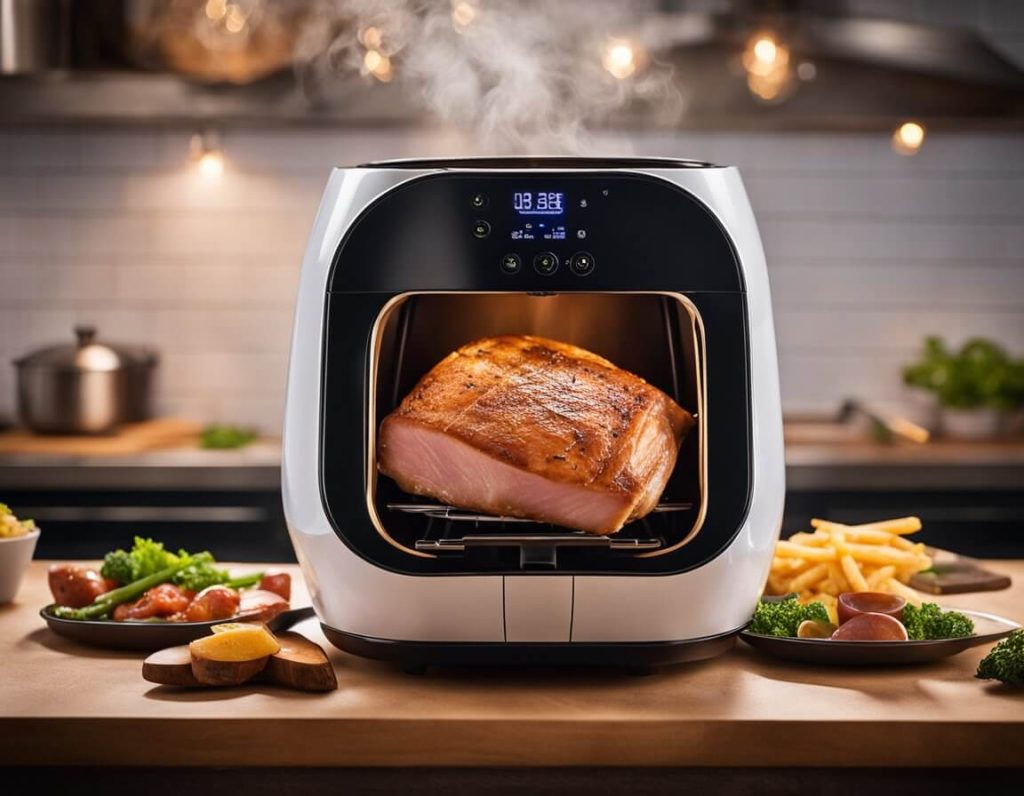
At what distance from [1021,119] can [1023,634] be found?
2717 millimetres

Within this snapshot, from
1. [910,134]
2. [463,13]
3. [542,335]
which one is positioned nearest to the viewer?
[542,335]

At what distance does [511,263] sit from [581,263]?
66 mm

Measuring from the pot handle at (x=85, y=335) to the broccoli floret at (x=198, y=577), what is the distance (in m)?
2.17

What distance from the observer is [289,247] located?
13.0ft

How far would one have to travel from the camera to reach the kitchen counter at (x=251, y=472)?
3.22 meters

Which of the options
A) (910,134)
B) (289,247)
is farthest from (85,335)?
(910,134)

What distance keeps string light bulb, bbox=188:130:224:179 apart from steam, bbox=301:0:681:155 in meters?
0.49

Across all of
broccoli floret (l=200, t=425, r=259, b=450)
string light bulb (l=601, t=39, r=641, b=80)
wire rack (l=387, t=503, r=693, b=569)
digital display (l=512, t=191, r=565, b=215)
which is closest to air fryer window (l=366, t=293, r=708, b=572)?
wire rack (l=387, t=503, r=693, b=569)

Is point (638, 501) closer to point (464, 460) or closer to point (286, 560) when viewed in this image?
point (464, 460)

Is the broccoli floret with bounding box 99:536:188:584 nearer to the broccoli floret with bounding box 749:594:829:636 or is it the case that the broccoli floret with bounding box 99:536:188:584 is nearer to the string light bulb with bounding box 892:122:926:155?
the broccoli floret with bounding box 749:594:829:636

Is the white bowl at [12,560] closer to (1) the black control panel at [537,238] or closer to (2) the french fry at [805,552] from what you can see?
(1) the black control panel at [537,238]

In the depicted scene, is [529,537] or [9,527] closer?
[529,537]

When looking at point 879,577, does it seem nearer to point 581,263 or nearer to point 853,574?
point 853,574

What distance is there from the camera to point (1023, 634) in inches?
46.1
